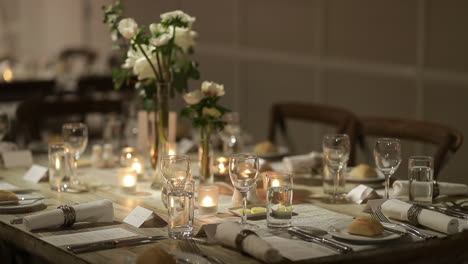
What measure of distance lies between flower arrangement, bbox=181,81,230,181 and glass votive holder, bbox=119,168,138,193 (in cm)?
24

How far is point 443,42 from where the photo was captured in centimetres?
461

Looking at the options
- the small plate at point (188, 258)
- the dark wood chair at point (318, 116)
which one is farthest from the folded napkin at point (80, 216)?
the dark wood chair at point (318, 116)

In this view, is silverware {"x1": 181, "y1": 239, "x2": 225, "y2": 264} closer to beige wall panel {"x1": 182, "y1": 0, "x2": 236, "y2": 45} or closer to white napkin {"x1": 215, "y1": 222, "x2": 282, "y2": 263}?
white napkin {"x1": 215, "y1": 222, "x2": 282, "y2": 263}

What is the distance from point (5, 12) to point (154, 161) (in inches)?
322

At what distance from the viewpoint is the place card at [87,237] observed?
1.99 meters

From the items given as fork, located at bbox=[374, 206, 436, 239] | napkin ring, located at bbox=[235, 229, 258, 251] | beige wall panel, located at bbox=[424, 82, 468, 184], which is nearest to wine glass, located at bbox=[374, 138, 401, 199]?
fork, located at bbox=[374, 206, 436, 239]

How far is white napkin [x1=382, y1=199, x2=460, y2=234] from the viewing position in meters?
2.02

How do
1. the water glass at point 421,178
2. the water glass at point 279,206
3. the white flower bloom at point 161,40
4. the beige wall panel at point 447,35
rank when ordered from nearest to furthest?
the water glass at point 279,206
the water glass at point 421,178
the white flower bloom at point 161,40
the beige wall panel at point 447,35

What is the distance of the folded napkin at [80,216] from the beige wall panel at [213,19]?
437 cm

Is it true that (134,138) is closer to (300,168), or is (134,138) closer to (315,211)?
(300,168)

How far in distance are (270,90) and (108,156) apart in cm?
308

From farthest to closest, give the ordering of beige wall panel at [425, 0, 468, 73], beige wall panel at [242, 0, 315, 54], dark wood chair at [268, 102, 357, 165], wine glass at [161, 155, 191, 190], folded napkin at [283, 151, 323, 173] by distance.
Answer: beige wall panel at [242, 0, 315, 54], beige wall panel at [425, 0, 468, 73], dark wood chair at [268, 102, 357, 165], folded napkin at [283, 151, 323, 173], wine glass at [161, 155, 191, 190]

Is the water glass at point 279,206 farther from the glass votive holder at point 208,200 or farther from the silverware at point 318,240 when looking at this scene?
the glass votive holder at point 208,200

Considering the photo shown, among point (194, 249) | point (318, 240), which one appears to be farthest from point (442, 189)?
point (194, 249)
